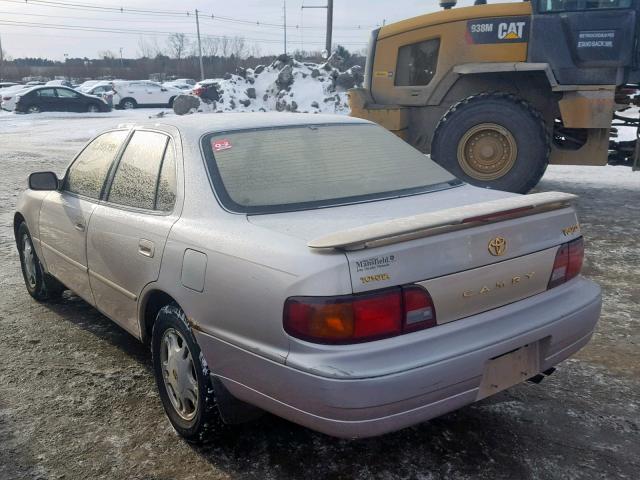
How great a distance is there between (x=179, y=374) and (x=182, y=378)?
0.09ft

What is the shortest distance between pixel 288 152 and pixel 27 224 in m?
2.67

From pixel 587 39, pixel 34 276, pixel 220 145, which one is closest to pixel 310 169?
pixel 220 145

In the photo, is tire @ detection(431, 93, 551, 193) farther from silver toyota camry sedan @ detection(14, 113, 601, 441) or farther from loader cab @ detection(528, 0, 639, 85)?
silver toyota camry sedan @ detection(14, 113, 601, 441)

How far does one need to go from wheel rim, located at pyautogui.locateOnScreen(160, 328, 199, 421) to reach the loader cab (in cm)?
634

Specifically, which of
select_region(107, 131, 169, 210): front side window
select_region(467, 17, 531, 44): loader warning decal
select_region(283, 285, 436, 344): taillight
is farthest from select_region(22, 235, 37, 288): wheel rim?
select_region(467, 17, 531, 44): loader warning decal

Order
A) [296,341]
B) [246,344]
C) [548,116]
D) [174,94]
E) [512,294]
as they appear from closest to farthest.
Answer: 1. [296,341]
2. [246,344]
3. [512,294]
4. [548,116]
5. [174,94]

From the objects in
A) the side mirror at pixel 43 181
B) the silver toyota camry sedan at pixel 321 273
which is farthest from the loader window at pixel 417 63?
the side mirror at pixel 43 181

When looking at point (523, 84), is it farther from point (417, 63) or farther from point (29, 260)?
point (29, 260)

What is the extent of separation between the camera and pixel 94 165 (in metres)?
3.88

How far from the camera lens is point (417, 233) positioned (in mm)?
2262

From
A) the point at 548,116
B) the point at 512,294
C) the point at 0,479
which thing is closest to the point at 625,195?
the point at 548,116

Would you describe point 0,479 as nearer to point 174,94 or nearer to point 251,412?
point 251,412

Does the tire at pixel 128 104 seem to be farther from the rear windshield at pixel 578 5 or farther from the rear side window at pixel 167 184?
the rear side window at pixel 167 184

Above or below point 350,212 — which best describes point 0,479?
below
